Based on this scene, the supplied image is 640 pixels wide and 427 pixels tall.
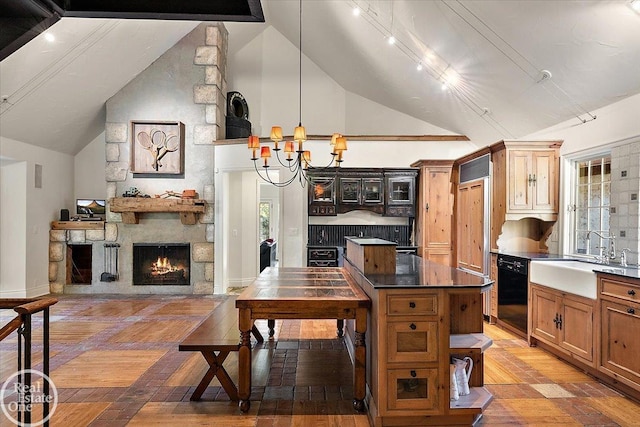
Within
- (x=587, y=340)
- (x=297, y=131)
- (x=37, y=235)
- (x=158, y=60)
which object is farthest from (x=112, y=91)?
(x=587, y=340)

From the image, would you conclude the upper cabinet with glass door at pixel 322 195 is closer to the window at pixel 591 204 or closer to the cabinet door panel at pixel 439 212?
the cabinet door panel at pixel 439 212

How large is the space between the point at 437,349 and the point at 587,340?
1743 mm

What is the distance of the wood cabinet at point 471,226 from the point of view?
5.16 m

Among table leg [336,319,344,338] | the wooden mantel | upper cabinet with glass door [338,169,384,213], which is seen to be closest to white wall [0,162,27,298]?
the wooden mantel

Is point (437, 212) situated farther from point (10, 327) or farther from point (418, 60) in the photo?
point (10, 327)

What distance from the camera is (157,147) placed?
688cm

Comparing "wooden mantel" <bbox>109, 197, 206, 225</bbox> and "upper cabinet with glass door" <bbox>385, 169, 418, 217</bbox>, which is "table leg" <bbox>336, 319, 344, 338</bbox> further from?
"wooden mantel" <bbox>109, 197, 206, 225</bbox>

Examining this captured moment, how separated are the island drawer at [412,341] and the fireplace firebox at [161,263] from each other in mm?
5335

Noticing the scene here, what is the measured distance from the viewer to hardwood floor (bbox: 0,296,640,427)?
2.62 meters

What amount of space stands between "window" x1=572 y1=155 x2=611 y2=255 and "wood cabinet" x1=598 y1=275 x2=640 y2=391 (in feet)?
3.86

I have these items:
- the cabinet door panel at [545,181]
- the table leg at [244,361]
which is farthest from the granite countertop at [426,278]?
the cabinet door panel at [545,181]

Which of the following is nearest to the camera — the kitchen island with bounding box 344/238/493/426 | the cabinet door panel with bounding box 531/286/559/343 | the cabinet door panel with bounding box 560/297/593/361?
the kitchen island with bounding box 344/238/493/426

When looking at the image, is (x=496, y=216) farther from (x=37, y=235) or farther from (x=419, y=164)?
(x=37, y=235)

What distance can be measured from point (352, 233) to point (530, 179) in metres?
3.09
